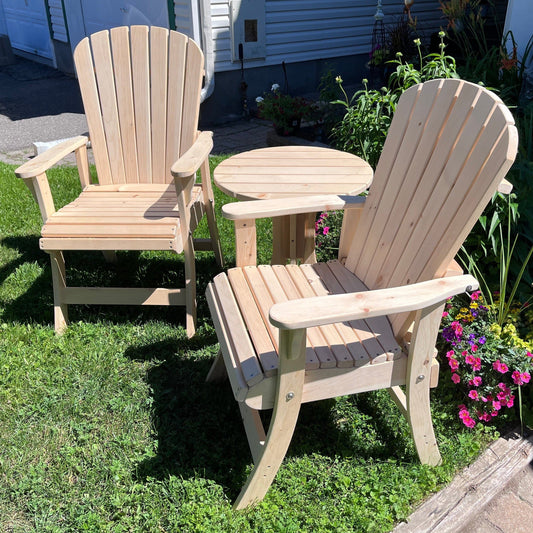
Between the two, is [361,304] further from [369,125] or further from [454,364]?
[369,125]

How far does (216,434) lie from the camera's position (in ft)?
7.04

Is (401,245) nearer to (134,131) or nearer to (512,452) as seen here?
(512,452)

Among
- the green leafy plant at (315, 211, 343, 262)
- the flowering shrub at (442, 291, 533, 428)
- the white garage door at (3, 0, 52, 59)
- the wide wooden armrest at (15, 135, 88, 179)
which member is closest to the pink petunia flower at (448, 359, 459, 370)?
the flowering shrub at (442, 291, 533, 428)

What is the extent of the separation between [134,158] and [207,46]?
11.1 ft

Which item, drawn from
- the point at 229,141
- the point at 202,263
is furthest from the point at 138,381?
the point at 229,141

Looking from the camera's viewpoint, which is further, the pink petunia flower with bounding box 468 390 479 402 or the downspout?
the downspout

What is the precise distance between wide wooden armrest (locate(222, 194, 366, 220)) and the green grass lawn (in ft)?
2.75

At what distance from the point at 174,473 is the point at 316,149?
1.79m

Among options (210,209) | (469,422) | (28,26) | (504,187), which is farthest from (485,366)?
(28,26)

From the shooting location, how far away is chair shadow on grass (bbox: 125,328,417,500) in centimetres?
199

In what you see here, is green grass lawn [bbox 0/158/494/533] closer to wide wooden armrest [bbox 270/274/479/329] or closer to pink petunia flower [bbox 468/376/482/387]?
pink petunia flower [bbox 468/376/482/387]

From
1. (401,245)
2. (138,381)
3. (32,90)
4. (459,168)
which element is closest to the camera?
(459,168)

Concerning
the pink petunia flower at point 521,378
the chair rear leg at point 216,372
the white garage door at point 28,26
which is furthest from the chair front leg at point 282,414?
the white garage door at point 28,26

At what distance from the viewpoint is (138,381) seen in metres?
2.39
